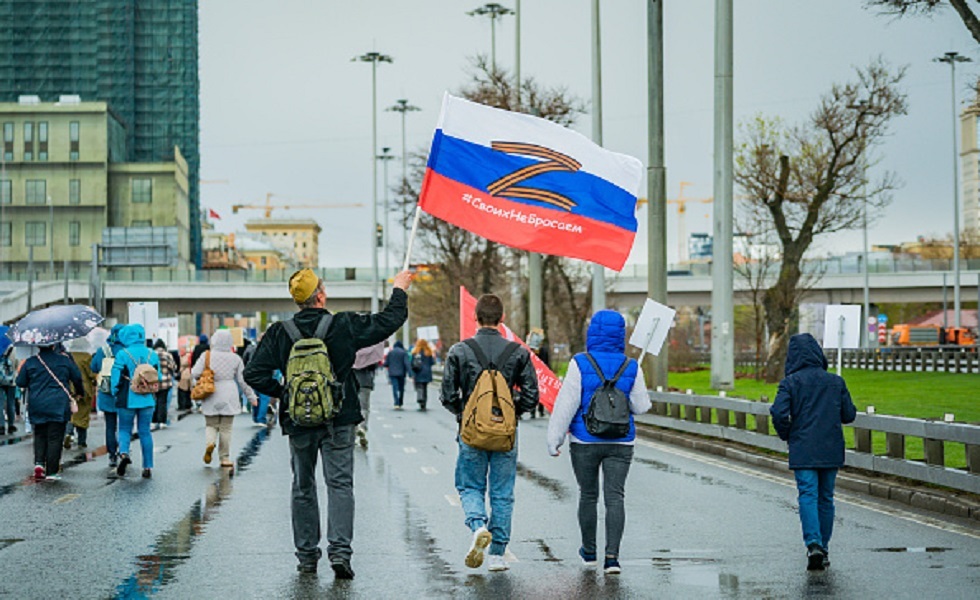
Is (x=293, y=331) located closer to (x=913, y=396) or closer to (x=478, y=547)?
(x=478, y=547)

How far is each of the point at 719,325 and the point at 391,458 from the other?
8.65 m

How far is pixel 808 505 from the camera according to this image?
1048 centimetres

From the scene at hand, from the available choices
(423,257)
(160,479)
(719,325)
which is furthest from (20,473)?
(423,257)

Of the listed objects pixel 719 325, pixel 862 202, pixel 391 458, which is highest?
pixel 862 202

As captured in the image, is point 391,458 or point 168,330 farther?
point 168,330

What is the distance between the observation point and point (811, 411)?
1070 centimetres

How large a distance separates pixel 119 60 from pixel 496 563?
12651 centimetres

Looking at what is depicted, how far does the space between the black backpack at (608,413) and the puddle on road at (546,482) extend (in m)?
5.62

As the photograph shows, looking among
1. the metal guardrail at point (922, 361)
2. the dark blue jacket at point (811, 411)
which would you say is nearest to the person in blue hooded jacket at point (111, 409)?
the dark blue jacket at point (811, 411)

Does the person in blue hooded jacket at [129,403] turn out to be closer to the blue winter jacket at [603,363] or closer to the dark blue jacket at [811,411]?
the blue winter jacket at [603,363]

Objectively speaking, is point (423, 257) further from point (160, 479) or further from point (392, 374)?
point (160, 479)

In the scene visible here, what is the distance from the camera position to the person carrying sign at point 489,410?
989 cm

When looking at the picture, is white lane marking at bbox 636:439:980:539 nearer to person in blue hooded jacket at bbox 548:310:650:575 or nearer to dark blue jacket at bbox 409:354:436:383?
person in blue hooded jacket at bbox 548:310:650:575

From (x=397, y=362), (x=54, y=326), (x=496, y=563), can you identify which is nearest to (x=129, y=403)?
(x=54, y=326)
